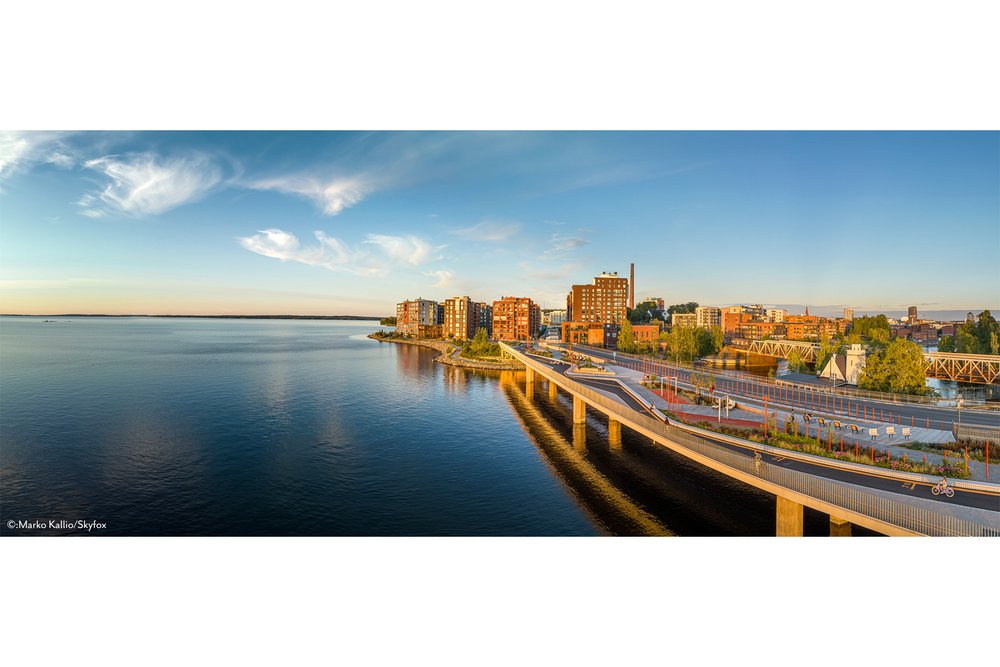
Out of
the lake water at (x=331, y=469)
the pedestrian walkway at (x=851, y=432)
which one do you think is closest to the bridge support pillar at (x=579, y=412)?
the lake water at (x=331, y=469)

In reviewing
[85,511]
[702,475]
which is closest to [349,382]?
[85,511]

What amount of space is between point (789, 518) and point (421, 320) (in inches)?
4231

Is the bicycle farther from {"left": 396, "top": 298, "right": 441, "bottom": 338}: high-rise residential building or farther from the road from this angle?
{"left": 396, "top": 298, "right": 441, "bottom": 338}: high-rise residential building

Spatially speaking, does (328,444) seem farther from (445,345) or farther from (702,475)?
(445,345)

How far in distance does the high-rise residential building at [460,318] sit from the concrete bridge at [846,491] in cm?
9049

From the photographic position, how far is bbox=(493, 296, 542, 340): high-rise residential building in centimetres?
9806

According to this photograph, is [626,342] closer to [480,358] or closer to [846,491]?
[480,358]

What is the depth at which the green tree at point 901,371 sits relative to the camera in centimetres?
2548

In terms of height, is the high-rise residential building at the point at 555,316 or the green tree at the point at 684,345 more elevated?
the high-rise residential building at the point at 555,316

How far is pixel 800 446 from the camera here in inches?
494

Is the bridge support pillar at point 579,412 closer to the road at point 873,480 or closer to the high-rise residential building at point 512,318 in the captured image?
the road at point 873,480

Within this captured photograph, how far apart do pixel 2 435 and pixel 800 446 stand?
36.5m

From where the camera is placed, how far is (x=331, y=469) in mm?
19484

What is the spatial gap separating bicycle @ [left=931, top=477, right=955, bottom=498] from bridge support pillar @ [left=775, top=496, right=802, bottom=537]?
2729 mm
